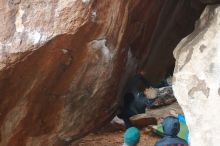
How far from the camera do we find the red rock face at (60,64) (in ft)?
13.1

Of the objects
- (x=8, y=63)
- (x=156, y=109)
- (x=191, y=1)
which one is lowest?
(x=156, y=109)

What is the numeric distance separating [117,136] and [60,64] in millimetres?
3377

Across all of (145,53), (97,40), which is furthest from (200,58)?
(145,53)

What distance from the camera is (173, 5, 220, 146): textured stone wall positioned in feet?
12.5

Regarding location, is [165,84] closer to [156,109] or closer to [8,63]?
[156,109]

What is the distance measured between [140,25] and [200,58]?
1.96 metres

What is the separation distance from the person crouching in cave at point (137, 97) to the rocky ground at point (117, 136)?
0.57ft

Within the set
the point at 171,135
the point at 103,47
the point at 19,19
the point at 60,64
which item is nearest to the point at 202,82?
the point at 171,135

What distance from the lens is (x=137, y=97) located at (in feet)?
22.9

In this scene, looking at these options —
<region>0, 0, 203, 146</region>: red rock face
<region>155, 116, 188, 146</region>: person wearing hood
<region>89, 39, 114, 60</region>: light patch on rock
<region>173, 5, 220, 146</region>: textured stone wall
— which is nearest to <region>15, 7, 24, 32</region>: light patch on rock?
<region>0, 0, 203, 146</region>: red rock face

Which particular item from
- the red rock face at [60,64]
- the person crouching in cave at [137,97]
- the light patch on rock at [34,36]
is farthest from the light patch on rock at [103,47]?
the person crouching in cave at [137,97]

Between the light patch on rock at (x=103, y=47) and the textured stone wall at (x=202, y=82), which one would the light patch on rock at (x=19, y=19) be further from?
the textured stone wall at (x=202, y=82)

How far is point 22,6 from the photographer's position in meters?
4.02

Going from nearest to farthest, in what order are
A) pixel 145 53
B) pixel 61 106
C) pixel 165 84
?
pixel 61 106
pixel 145 53
pixel 165 84
